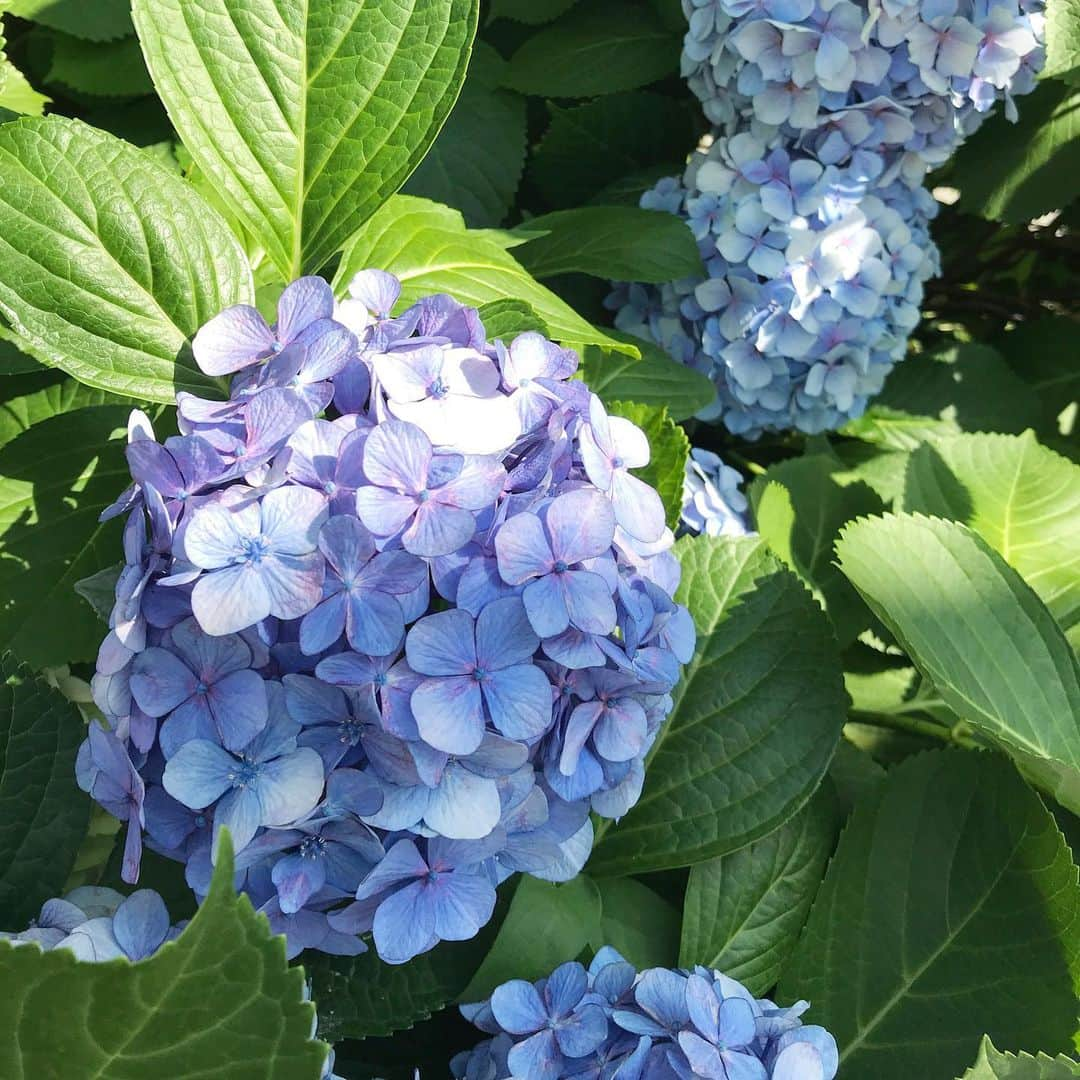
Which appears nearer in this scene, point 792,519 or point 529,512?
point 529,512

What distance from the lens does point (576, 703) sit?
2.13 feet

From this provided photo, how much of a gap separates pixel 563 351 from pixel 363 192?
21 cm

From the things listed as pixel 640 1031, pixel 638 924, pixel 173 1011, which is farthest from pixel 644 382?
pixel 173 1011

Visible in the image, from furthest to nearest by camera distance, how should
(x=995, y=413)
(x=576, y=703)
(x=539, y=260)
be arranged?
(x=995, y=413), (x=539, y=260), (x=576, y=703)

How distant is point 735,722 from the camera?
0.91 metres

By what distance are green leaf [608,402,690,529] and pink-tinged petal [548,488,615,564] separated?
25cm

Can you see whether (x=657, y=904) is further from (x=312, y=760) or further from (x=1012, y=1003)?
(x=312, y=760)

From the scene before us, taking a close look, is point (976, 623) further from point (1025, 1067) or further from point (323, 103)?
point (323, 103)

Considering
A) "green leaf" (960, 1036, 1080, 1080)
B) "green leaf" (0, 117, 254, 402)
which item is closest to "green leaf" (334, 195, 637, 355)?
"green leaf" (0, 117, 254, 402)

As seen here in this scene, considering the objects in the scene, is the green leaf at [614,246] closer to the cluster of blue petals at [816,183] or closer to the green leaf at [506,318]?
the cluster of blue petals at [816,183]

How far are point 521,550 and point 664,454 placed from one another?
301 millimetres

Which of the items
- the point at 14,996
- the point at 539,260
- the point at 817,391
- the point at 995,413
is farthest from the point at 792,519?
the point at 14,996

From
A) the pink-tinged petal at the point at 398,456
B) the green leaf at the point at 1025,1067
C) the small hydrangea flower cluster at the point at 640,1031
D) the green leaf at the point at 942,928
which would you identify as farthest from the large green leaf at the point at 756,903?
the pink-tinged petal at the point at 398,456

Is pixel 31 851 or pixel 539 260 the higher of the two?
pixel 539 260
